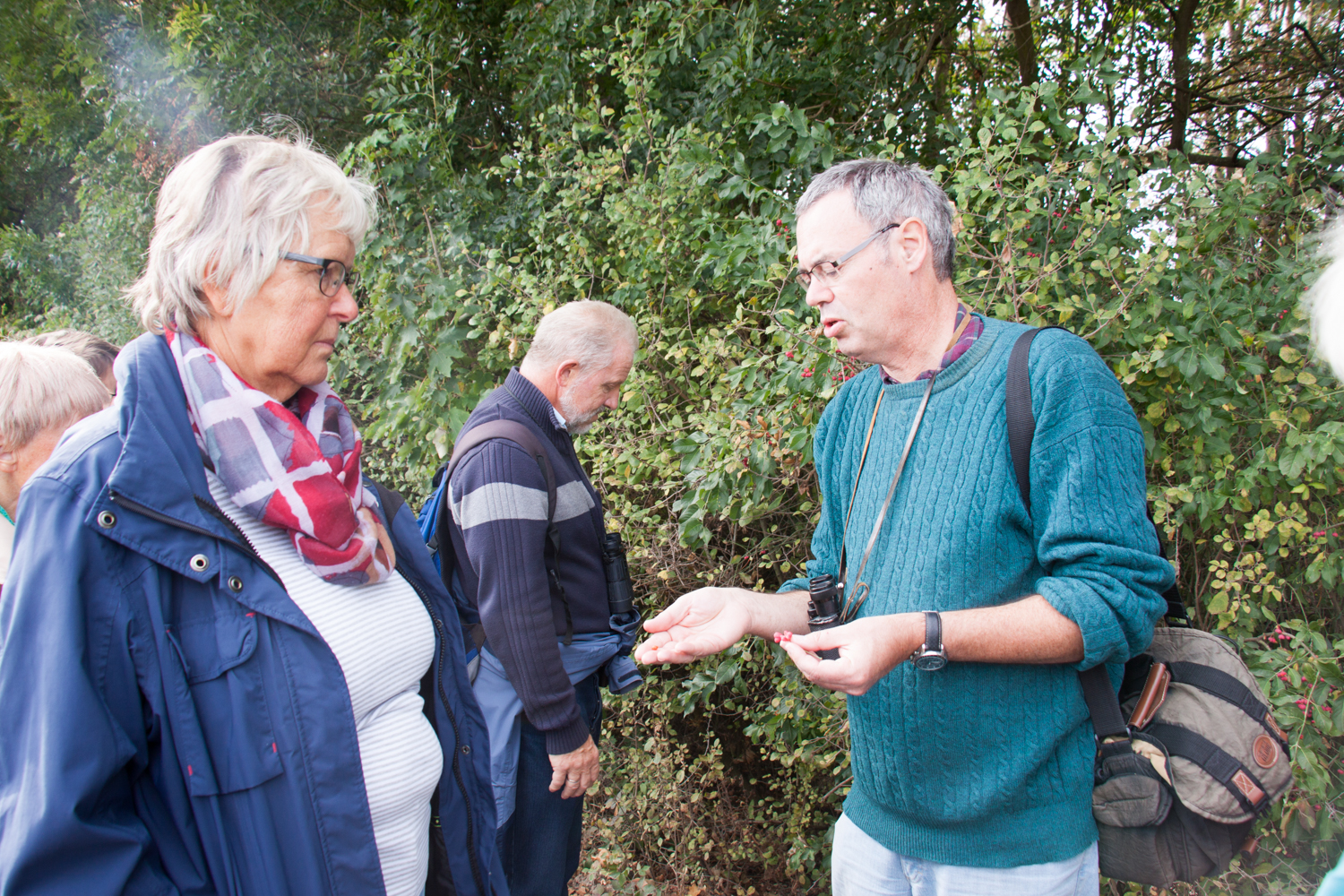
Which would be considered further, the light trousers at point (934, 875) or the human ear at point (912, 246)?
the human ear at point (912, 246)

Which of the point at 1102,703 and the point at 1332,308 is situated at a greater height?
the point at 1332,308

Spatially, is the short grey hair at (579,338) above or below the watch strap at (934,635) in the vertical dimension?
above

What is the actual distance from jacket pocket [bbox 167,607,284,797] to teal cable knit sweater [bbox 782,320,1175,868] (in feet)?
3.67

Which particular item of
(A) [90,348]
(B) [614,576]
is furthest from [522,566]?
(A) [90,348]

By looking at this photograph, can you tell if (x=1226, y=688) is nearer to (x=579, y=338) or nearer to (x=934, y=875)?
(x=934, y=875)

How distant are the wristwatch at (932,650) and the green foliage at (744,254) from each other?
133 centimetres

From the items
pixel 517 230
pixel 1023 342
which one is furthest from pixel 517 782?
pixel 517 230

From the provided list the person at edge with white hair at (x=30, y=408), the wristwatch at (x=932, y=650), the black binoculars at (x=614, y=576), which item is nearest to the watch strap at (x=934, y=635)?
the wristwatch at (x=932, y=650)

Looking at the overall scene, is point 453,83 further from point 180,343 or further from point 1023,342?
point 1023,342

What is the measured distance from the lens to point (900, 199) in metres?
1.60

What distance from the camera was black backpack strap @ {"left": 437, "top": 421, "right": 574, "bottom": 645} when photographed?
224 cm

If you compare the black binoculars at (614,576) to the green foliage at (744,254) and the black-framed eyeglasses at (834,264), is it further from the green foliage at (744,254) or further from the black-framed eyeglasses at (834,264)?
the black-framed eyeglasses at (834,264)

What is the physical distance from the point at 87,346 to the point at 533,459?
2.01 meters

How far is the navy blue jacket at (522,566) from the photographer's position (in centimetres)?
212
